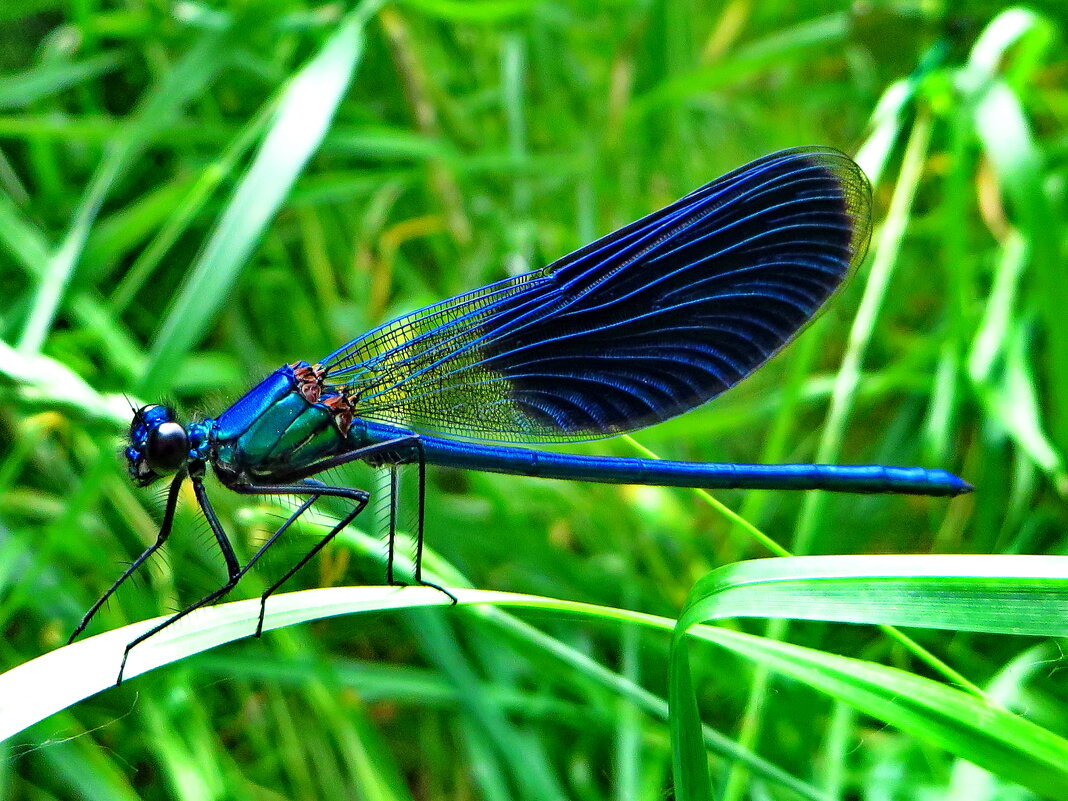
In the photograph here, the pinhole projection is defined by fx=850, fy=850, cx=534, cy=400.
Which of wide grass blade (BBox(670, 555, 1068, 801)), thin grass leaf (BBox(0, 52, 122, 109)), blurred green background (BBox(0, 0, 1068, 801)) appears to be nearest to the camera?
wide grass blade (BBox(670, 555, 1068, 801))

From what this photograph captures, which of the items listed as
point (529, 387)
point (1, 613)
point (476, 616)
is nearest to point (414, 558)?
point (476, 616)

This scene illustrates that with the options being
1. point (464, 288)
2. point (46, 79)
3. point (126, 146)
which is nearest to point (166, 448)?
point (126, 146)

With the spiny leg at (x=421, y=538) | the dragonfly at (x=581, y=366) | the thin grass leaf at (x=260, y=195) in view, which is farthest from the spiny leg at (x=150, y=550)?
the spiny leg at (x=421, y=538)

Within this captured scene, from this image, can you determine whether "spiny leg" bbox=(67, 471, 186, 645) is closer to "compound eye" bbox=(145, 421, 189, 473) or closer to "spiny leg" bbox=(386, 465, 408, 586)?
"compound eye" bbox=(145, 421, 189, 473)

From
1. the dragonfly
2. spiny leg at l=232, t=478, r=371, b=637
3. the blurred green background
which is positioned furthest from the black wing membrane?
spiny leg at l=232, t=478, r=371, b=637

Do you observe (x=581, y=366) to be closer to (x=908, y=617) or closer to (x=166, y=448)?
(x=166, y=448)

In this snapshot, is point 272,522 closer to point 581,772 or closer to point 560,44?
point 581,772

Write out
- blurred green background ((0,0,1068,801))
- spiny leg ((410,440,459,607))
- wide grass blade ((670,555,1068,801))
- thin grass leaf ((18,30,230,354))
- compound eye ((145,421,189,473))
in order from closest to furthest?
1. wide grass blade ((670,555,1068,801))
2. spiny leg ((410,440,459,607))
3. compound eye ((145,421,189,473))
4. blurred green background ((0,0,1068,801))
5. thin grass leaf ((18,30,230,354))
